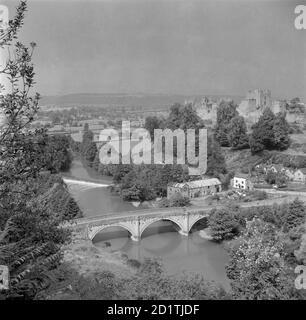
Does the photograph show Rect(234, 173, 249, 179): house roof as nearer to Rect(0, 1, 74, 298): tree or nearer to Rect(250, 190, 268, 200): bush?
Rect(250, 190, 268, 200): bush

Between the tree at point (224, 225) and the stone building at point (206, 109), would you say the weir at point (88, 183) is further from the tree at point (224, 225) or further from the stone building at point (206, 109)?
the stone building at point (206, 109)

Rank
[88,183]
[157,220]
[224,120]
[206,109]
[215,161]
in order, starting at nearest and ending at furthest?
[157,220] < [88,183] < [215,161] < [224,120] < [206,109]

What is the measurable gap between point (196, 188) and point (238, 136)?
3.26 metres

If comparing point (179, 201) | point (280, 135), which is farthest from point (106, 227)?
point (280, 135)

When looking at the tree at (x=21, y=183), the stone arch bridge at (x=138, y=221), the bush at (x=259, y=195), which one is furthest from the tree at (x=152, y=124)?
the tree at (x=21, y=183)

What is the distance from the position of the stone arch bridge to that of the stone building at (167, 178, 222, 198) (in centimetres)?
164

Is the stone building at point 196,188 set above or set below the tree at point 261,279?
below

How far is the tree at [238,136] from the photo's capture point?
12072mm

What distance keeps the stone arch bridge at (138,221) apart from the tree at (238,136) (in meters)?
4.78

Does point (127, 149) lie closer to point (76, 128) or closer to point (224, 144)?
point (224, 144)

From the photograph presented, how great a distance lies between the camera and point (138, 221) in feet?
23.2

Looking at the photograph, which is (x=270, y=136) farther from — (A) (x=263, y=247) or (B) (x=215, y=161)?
(A) (x=263, y=247)

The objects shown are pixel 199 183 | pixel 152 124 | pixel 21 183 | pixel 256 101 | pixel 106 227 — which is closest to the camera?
pixel 21 183
